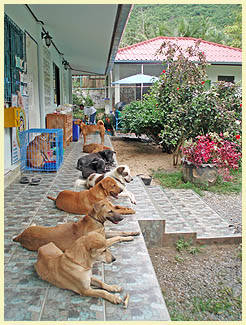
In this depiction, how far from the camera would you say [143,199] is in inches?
209

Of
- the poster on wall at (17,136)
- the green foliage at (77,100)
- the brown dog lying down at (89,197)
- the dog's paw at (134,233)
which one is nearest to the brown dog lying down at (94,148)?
the poster on wall at (17,136)

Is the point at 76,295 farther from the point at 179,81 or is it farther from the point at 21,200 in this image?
the point at 179,81

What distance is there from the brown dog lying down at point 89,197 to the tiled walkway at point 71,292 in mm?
121

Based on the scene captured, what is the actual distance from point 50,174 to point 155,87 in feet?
16.7

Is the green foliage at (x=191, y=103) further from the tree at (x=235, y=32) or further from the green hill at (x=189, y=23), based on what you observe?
the tree at (x=235, y=32)

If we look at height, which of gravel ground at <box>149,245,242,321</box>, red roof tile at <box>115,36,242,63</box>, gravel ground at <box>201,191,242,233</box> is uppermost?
red roof tile at <box>115,36,242,63</box>

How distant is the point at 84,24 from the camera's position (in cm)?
790

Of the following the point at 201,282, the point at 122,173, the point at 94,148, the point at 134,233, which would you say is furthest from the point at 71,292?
the point at 94,148

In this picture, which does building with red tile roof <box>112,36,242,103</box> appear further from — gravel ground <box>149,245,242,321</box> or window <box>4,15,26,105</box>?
gravel ground <box>149,245,242,321</box>

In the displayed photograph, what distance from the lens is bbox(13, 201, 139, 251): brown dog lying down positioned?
2.88m

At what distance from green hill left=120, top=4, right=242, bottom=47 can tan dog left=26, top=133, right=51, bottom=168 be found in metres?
27.4

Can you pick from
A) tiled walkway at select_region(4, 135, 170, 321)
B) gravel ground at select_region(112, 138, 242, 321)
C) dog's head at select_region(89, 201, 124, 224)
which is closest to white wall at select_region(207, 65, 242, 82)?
A: gravel ground at select_region(112, 138, 242, 321)

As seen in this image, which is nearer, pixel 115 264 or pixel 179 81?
pixel 115 264
